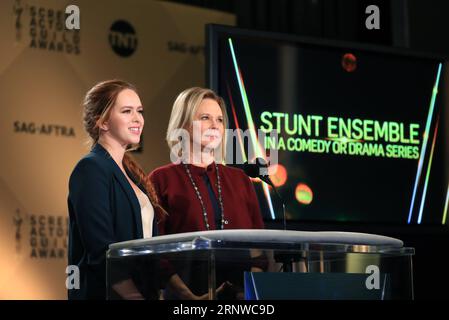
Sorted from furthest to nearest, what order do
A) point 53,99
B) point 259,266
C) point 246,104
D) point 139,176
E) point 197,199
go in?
point 53,99 → point 246,104 → point 197,199 → point 139,176 → point 259,266

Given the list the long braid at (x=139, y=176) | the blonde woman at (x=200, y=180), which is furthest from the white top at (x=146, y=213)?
the blonde woman at (x=200, y=180)

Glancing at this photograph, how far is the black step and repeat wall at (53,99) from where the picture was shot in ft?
13.2

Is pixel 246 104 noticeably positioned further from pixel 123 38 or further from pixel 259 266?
pixel 259 266

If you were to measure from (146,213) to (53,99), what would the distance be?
2.19 metres

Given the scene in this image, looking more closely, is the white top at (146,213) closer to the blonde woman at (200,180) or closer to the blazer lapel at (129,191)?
the blazer lapel at (129,191)

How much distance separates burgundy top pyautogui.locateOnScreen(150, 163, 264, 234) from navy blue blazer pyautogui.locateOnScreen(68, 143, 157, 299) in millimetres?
400

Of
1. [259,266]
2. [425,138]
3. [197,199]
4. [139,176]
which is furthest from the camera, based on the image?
[425,138]

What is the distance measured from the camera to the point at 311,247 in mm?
1775

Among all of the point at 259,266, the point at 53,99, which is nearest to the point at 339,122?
the point at 53,99

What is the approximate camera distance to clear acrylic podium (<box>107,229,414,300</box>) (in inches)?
65.9

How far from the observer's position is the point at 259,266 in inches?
68.4

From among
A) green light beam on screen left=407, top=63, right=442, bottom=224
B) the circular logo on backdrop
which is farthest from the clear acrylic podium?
the circular logo on backdrop

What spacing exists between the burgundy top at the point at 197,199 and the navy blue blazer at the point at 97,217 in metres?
0.40

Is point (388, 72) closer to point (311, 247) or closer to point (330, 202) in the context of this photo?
Result: point (330, 202)
